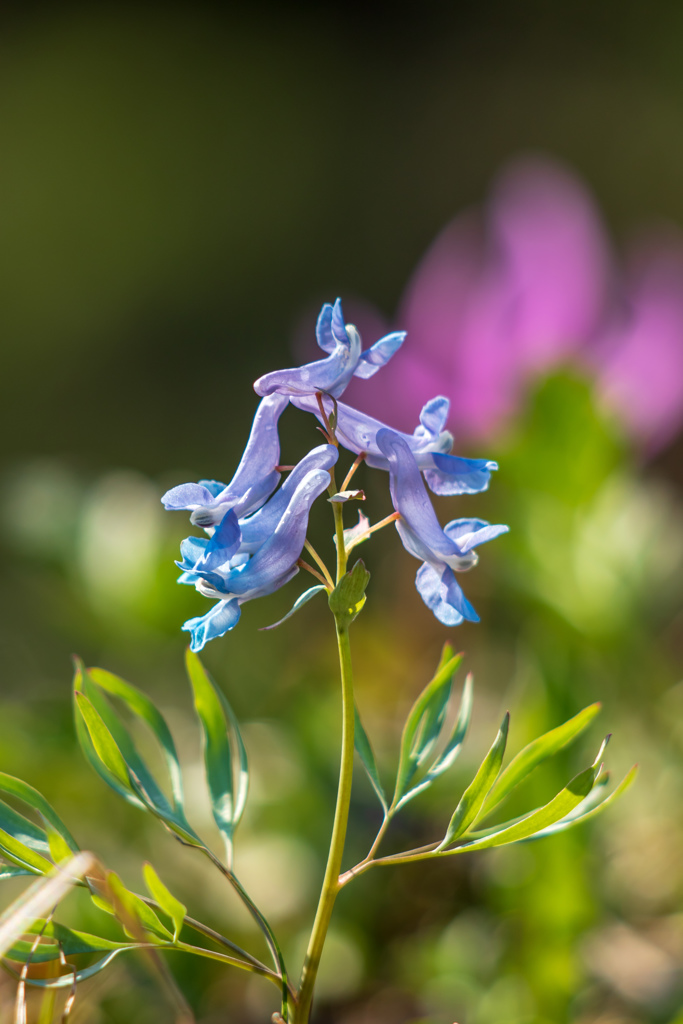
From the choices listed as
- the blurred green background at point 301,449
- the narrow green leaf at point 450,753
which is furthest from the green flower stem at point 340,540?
the blurred green background at point 301,449

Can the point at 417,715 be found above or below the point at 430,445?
below

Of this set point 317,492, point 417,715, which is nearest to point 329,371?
point 317,492

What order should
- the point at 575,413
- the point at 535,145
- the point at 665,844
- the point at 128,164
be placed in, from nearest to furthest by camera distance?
the point at 665,844 → the point at 575,413 → the point at 535,145 → the point at 128,164

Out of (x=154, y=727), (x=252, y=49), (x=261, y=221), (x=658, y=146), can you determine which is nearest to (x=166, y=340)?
(x=261, y=221)

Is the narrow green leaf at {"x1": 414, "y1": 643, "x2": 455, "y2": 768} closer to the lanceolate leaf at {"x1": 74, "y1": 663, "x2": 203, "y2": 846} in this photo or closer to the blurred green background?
the lanceolate leaf at {"x1": 74, "y1": 663, "x2": 203, "y2": 846}

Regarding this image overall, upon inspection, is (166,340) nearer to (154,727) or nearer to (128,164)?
(128,164)

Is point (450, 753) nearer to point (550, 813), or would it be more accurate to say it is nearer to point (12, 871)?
point (550, 813)
